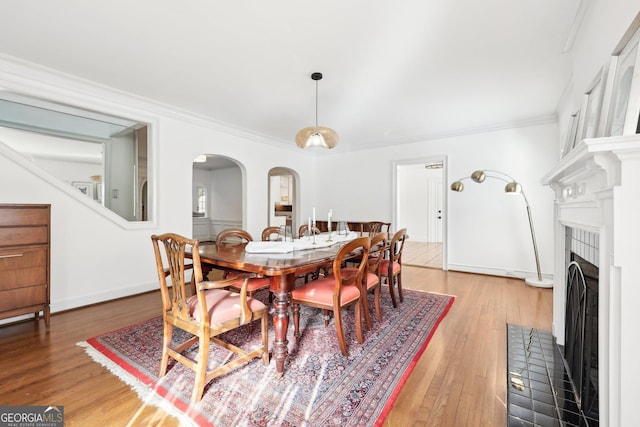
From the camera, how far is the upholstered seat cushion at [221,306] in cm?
165

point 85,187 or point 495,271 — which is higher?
point 85,187

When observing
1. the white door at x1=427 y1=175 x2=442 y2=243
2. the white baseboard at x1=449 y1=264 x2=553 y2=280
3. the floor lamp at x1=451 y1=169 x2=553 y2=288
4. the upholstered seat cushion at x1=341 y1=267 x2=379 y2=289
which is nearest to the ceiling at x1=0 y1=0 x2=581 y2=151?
the floor lamp at x1=451 y1=169 x2=553 y2=288

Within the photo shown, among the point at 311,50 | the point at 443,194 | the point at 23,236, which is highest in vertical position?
the point at 311,50

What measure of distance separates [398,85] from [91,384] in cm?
365

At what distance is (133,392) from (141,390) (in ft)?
0.13

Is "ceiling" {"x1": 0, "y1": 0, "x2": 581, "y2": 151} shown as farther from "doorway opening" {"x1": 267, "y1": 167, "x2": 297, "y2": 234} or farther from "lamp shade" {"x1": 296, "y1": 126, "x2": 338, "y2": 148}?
"doorway opening" {"x1": 267, "y1": 167, "x2": 297, "y2": 234}

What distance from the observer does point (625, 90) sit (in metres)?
1.24

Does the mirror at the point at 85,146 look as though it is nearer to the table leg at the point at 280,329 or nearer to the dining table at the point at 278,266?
the dining table at the point at 278,266

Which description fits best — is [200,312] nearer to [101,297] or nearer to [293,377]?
[293,377]

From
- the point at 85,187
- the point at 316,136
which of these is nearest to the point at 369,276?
the point at 316,136

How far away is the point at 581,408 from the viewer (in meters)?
1.50

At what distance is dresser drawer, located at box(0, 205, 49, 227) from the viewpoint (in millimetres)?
2336

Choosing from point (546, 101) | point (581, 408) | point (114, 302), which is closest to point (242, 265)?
point (581, 408)

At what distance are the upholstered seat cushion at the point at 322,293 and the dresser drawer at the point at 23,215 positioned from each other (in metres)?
2.43
